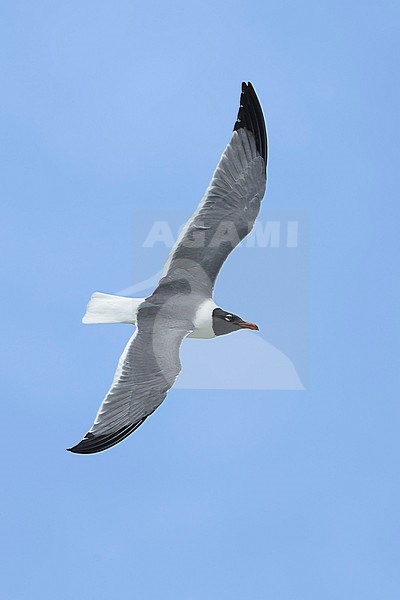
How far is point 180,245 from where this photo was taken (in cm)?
1173

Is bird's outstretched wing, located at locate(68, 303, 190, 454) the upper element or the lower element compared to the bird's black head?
lower

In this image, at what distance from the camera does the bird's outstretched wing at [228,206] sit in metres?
11.8

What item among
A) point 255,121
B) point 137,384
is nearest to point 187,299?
point 137,384

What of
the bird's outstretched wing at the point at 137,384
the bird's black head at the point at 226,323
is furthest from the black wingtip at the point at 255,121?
the bird's outstretched wing at the point at 137,384

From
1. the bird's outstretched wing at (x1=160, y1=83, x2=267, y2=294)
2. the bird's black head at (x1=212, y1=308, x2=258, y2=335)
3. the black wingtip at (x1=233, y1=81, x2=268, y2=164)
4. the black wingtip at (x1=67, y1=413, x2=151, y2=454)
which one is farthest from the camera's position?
the black wingtip at (x1=233, y1=81, x2=268, y2=164)

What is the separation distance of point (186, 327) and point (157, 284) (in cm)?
58

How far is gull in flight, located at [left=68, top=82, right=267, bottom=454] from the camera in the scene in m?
10.6

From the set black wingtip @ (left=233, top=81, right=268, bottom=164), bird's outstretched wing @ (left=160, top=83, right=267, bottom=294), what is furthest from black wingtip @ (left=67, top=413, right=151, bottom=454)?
black wingtip @ (left=233, top=81, right=268, bottom=164)

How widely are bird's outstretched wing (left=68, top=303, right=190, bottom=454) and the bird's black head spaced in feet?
1.76

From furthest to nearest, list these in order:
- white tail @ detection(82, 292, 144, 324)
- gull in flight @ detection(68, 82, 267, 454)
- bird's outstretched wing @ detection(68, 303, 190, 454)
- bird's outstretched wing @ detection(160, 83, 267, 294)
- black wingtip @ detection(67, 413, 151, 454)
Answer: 1. bird's outstretched wing @ detection(160, 83, 267, 294)
2. white tail @ detection(82, 292, 144, 324)
3. gull in flight @ detection(68, 82, 267, 454)
4. bird's outstretched wing @ detection(68, 303, 190, 454)
5. black wingtip @ detection(67, 413, 151, 454)

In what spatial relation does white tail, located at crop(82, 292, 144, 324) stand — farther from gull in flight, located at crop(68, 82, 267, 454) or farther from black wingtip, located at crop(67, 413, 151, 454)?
black wingtip, located at crop(67, 413, 151, 454)

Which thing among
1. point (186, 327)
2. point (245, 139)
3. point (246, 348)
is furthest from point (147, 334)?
point (245, 139)

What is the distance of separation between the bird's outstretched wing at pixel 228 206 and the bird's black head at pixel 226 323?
0.99 ft

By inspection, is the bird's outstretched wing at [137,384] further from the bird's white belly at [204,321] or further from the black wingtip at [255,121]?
the black wingtip at [255,121]
